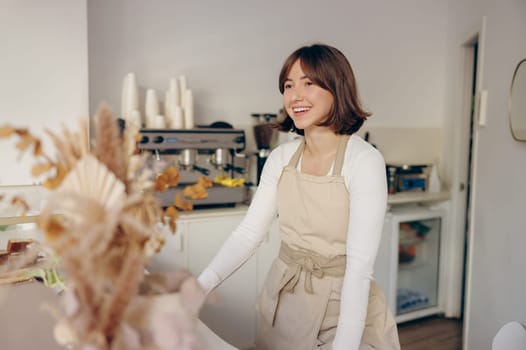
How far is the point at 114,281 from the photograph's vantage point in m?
0.68

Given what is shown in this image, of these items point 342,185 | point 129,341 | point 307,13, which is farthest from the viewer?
point 307,13

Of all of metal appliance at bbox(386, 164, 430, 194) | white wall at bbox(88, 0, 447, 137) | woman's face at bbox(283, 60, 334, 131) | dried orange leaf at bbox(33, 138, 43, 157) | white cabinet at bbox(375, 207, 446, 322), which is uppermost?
white wall at bbox(88, 0, 447, 137)

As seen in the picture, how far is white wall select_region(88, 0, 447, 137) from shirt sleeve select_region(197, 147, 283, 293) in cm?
165

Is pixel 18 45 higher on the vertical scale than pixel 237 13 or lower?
lower

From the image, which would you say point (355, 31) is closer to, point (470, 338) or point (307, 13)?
point (307, 13)

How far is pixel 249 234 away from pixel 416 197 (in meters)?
2.45

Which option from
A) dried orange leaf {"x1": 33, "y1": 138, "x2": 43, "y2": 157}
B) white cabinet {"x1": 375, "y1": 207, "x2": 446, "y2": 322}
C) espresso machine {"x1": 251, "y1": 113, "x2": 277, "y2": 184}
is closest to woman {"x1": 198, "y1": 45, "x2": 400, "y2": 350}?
dried orange leaf {"x1": 33, "y1": 138, "x2": 43, "y2": 157}

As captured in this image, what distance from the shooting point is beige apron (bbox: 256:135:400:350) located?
1.42m

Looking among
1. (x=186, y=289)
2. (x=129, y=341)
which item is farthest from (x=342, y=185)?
(x=129, y=341)

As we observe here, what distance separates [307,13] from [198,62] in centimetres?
95

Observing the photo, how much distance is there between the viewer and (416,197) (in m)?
3.56

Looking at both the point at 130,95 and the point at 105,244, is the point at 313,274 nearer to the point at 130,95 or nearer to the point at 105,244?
the point at 105,244

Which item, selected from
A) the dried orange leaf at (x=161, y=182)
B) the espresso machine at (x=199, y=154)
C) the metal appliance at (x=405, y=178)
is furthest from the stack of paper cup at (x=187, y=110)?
the dried orange leaf at (x=161, y=182)

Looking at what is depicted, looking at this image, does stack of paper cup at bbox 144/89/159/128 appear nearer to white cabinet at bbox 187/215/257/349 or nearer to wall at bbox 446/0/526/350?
white cabinet at bbox 187/215/257/349
